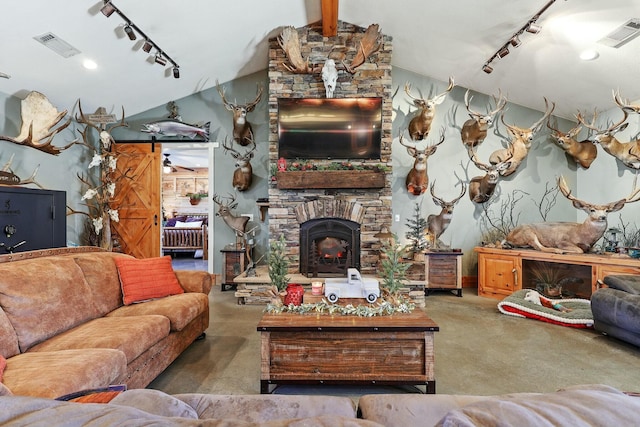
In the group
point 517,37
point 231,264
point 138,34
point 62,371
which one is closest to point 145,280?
point 62,371

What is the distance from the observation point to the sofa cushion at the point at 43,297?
188cm

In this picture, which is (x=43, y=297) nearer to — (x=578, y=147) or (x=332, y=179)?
(x=332, y=179)

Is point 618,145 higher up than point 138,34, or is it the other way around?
point 138,34

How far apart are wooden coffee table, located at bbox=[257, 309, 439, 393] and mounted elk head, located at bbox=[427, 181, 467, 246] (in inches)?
121

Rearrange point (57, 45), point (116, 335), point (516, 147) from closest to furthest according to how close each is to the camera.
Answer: point (116, 335), point (57, 45), point (516, 147)

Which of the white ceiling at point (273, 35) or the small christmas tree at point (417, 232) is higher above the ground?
the white ceiling at point (273, 35)

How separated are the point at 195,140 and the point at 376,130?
3026 millimetres

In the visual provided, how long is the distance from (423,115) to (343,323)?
3.91 meters

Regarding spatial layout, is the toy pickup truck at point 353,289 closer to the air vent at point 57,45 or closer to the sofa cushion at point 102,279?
the sofa cushion at point 102,279

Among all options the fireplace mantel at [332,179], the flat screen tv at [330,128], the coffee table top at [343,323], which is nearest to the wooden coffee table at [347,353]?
the coffee table top at [343,323]

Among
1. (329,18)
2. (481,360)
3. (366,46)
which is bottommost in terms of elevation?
(481,360)

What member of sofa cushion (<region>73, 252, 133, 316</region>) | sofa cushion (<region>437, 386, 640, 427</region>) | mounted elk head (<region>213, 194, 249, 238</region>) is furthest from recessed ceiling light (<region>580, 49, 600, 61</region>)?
sofa cushion (<region>73, 252, 133, 316</region>)

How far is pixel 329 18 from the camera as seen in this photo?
166 inches

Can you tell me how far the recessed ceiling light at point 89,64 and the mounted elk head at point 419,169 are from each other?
4.16m
